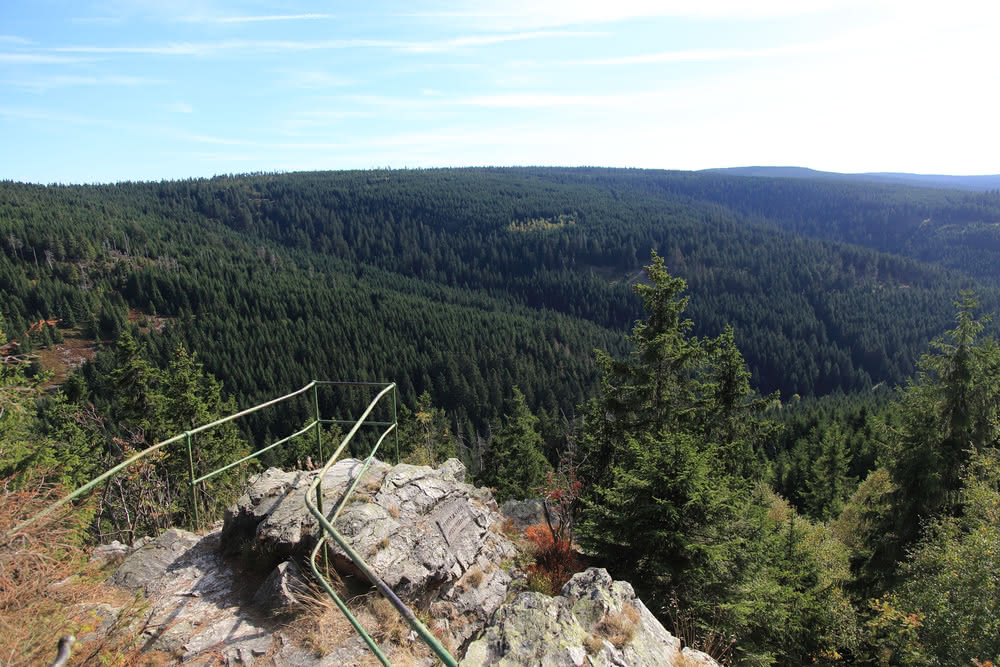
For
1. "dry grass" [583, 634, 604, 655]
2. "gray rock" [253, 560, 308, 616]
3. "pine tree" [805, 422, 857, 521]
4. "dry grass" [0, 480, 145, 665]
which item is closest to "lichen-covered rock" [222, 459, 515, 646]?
"gray rock" [253, 560, 308, 616]

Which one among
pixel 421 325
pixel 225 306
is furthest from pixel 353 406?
pixel 225 306

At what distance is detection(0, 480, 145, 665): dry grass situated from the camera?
4.20m

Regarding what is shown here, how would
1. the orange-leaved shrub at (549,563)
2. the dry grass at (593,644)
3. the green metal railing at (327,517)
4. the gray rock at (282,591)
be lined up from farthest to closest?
1. the orange-leaved shrub at (549,563)
2. the gray rock at (282,591)
3. the dry grass at (593,644)
4. the green metal railing at (327,517)

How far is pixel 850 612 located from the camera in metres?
15.3

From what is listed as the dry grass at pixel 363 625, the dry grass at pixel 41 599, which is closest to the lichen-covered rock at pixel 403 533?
the dry grass at pixel 363 625

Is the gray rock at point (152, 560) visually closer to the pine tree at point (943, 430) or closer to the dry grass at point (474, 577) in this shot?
the dry grass at point (474, 577)

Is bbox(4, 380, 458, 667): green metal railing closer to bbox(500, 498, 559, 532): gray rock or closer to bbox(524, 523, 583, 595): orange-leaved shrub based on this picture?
bbox(524, 523, 583, 595): orange-leaved shrub

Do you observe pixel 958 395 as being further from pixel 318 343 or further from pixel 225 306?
pixel 225 306

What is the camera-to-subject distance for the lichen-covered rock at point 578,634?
5738 millimetres

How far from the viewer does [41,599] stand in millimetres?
4660

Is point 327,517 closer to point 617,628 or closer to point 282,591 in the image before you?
point 282,591

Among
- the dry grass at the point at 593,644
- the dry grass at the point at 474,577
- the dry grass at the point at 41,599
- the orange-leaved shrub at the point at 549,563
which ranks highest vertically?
the dry grass at the point at 41,599

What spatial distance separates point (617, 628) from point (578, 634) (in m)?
0.53

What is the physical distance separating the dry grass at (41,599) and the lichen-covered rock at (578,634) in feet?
11.9
